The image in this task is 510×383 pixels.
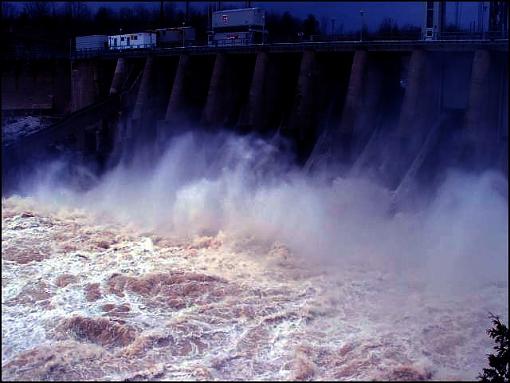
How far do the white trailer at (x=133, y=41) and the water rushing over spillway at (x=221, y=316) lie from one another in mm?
8551

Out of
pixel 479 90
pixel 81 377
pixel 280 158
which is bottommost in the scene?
pixel 81 377

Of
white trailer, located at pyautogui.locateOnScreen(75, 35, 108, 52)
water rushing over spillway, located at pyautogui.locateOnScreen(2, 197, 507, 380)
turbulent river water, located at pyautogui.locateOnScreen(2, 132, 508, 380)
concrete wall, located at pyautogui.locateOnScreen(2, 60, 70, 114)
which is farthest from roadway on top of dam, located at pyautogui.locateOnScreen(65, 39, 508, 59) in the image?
water rushing over spillway, located at pyautogui.locateOnScreen(2, 197, 507, 380)

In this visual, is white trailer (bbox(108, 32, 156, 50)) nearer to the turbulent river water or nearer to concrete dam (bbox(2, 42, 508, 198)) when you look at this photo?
concrete dam (bbox(2, 42, 508, 198))

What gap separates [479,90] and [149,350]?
→ 7.77 metres

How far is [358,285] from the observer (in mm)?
9984

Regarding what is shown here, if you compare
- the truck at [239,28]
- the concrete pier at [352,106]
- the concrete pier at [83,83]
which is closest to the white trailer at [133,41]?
the concrete pier at [83,83]

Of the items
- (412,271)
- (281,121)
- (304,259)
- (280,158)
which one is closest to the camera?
(412,271)

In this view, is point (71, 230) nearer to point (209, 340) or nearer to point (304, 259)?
point (304, 259)

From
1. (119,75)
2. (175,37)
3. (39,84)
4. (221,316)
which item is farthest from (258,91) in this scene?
(221,316)

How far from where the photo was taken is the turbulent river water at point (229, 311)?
297 inches

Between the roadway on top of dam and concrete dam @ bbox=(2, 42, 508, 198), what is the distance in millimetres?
37

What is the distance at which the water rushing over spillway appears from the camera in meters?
7.52

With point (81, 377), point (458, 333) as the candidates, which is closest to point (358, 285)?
point (458, 333)

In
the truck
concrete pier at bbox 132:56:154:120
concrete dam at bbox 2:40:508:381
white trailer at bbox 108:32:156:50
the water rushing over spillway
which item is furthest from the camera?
white trailer at bbox 108:32:156:50
